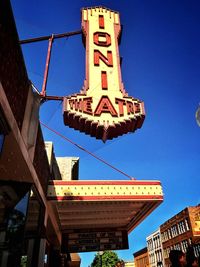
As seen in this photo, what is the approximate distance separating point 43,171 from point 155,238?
6495 cm

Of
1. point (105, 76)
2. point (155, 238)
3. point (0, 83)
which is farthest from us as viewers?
point (155, 238)

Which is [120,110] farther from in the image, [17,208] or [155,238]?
[155,238]

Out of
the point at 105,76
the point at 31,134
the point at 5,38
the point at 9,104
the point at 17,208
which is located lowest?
the point at 17,208

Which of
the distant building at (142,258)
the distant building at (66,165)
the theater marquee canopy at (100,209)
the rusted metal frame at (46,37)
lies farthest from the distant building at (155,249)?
the rusted metal frame at (46,37)

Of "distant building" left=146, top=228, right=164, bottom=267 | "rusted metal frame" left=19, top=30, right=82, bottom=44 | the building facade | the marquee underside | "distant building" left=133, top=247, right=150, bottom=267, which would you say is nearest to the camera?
the building facade

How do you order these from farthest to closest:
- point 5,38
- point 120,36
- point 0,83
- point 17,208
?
point 120,36
point 17,208
point 5,38
point 0,83

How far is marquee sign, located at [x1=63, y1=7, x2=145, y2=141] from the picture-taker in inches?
324

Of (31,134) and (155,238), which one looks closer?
(31,134)

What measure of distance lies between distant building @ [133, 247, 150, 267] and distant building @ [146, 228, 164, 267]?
155 inches

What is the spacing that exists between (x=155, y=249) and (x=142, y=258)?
15.1 m

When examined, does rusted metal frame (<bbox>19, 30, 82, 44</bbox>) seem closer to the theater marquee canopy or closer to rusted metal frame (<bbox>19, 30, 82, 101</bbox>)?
rusted metal frame (<bbox>19, 30, 82, 101</bbox>)

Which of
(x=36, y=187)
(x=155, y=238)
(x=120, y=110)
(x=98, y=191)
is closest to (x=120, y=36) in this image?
(x=120, y=110)

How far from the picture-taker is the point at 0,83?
4.13m

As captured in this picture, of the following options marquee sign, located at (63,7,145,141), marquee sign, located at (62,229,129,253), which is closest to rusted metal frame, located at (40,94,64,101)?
marquee sign, located at (63,7,145,141)
